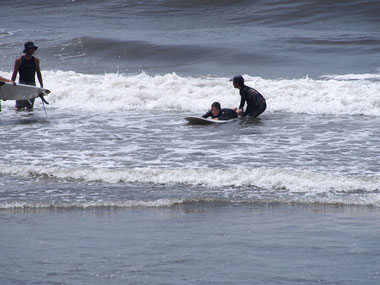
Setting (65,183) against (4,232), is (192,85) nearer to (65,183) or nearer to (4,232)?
(65,183)

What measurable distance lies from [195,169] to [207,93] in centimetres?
785

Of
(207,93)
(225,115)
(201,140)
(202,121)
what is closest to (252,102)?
(225,115)

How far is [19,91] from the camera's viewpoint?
14.5 m

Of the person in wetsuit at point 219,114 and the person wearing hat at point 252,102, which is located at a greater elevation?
the person wearing hat at point 252,102

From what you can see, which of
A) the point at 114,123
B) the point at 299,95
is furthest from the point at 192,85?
the point at 114,123

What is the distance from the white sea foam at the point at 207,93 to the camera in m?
15.6

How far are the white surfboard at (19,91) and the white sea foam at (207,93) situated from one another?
85.0 inches

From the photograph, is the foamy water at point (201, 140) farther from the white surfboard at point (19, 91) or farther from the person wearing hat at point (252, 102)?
the white surfboard at point (19, 91)

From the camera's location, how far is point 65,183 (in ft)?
29.5

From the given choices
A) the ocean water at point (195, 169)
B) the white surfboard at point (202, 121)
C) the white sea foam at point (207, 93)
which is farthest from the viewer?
the white sea foam at point (207, 93)

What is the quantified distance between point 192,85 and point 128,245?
11.9 metres

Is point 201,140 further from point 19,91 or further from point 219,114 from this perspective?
point 19,91

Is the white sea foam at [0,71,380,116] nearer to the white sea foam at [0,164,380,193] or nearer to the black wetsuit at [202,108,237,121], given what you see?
the black wetsuit at [202,108,237,121]

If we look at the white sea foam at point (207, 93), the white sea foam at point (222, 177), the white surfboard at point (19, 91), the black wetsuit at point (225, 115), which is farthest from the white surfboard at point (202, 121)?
the white sea foam at point (222, 177)
